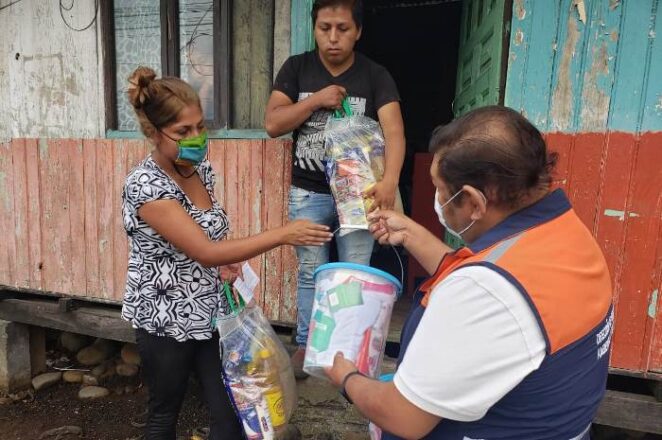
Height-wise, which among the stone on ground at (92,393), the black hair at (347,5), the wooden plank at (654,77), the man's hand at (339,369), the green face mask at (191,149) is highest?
the black hair at (347,5)

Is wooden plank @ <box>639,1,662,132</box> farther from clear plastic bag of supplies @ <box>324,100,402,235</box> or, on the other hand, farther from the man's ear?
the man's ear

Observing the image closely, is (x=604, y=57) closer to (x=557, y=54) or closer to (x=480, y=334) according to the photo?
(x=557, y=54)

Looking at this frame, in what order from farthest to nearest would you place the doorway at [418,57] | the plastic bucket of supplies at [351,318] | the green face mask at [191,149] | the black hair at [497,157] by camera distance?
the doorway at [418,57]
the green face mask at [191,149]
the plastic bucket of supplies at [351,318]
the black hair at [497,157]

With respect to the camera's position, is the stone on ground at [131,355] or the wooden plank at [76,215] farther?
the stone on ground at [131,355]

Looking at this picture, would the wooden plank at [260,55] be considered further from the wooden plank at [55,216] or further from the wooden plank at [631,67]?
the wooden plank at [631,67]

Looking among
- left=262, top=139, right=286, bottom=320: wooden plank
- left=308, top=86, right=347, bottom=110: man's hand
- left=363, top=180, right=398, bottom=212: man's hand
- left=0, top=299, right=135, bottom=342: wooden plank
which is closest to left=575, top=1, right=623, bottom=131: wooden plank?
left=363, top=180, right=398, bottom=212: man's hand

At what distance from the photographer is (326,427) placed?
300 cm

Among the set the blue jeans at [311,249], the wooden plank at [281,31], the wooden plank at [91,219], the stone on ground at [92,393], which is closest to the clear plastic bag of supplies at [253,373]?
the blue jeans at [311,249]

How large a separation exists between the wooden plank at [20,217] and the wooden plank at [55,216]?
174mm

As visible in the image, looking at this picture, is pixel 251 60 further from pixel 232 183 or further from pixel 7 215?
pixel 7 215

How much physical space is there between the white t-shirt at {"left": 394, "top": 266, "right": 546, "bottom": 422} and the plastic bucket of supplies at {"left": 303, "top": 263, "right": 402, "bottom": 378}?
43cm

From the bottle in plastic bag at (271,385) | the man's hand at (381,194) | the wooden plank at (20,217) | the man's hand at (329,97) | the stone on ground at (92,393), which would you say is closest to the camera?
the bottle in plastic bag at (271,385)

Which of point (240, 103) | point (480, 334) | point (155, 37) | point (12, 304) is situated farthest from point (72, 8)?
point (480, 334)

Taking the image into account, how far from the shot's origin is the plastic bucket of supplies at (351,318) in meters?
1.43
